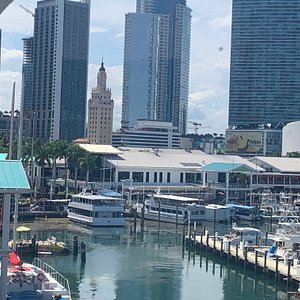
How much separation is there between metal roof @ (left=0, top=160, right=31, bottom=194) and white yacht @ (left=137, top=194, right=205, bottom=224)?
69786mm

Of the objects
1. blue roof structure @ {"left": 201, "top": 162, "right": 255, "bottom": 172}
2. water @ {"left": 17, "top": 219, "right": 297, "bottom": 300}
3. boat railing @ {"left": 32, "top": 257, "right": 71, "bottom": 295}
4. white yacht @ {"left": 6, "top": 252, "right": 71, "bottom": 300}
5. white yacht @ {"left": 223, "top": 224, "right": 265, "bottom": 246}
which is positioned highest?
blue roof structure @ {"left": 201, "top": 162, "right": 255, "bottom": 172}

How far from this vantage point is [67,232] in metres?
89.6

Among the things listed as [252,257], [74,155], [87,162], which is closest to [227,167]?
[87,162]

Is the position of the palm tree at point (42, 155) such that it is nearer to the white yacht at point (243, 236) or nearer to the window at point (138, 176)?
the window at point (138, 176)

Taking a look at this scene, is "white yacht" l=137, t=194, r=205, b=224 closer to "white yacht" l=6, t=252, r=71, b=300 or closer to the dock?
the dock

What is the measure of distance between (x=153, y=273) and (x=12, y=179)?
3109 centimetres

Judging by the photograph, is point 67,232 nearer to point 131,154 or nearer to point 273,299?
point 273,299

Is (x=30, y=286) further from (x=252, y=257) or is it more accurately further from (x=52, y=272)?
(x=252, y=257)

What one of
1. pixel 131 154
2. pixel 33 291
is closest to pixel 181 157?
pixel 131 154

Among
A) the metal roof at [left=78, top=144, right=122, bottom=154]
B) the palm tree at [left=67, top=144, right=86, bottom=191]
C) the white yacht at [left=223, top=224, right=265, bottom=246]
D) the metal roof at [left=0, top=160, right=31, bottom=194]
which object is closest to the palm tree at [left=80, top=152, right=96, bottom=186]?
the palm tree at [left=67, top=144, right=86, bottom=191]

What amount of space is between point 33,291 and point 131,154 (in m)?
103

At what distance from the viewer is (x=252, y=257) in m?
68.2

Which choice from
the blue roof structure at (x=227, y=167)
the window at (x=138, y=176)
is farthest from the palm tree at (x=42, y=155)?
the blue roof structure at (x=227, y=167)

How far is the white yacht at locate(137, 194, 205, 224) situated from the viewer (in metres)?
106
